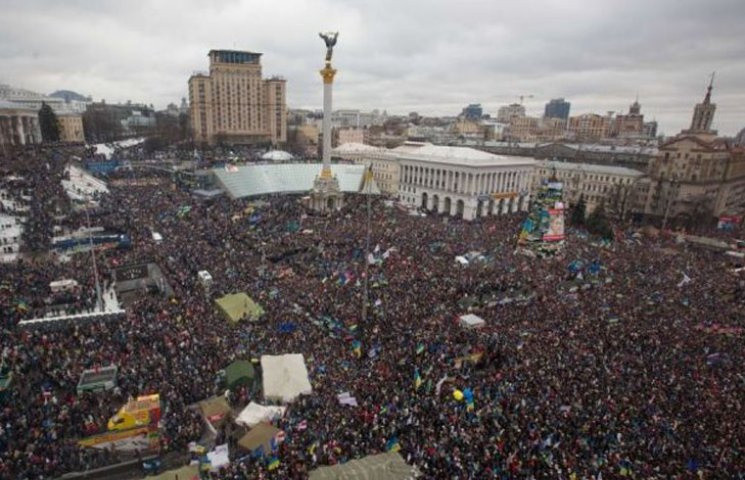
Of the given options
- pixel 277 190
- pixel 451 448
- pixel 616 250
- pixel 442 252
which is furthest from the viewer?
pixel 277 190

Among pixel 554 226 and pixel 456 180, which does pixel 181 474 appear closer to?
pixel 554 226

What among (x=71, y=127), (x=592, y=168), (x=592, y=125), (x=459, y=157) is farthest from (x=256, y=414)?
(x=592, y=125)

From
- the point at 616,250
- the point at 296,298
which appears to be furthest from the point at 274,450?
the point at 616,250

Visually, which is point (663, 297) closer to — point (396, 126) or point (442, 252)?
point (442, 252)

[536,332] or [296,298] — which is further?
[296,298]

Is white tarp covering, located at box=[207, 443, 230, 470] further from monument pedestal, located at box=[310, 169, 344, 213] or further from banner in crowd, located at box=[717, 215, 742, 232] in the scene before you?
banner in crowd, located at box=[717, 215, 742, 232]

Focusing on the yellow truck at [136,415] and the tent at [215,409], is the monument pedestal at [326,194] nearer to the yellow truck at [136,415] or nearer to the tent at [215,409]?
the tent at [215,409]
